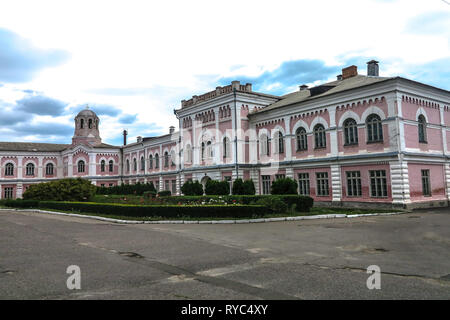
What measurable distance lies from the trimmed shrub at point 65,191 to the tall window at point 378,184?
900 inches

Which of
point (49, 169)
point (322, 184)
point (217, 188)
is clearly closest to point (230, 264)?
point (217, 188)

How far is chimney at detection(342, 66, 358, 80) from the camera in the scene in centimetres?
3137

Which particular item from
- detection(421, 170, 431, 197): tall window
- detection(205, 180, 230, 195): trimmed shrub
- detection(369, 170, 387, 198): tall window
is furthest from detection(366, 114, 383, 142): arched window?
detection(205, 180, 230, 195): trimmed shrub

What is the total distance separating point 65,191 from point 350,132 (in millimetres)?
23496

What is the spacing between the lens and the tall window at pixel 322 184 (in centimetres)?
2743

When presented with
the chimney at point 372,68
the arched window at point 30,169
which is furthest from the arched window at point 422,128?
the arched window at point 30,169

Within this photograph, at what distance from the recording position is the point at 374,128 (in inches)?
965

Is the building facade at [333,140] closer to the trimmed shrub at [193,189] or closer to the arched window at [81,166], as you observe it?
the trimmed shrub at [193,189]

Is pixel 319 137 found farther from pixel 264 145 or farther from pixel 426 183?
pixel 426 183

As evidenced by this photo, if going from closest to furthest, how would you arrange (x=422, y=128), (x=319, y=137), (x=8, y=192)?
(x=422, y=128), (x=319, y=137), (x=8, y=192)

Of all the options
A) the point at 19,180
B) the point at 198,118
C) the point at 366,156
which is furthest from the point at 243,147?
the point at 19,180

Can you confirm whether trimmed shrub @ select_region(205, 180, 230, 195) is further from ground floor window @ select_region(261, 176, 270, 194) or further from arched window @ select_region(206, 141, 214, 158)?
arched window @ select_region(206, 141, 214, 158)

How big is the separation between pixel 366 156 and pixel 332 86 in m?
8.29
